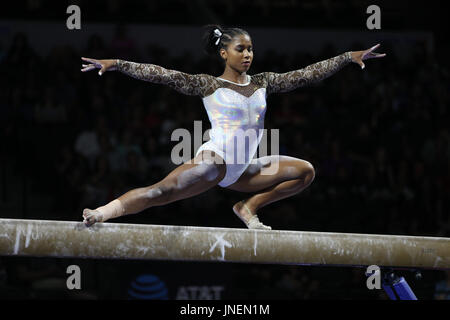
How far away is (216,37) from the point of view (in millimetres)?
4352

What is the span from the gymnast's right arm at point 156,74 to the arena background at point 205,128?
2.77 m

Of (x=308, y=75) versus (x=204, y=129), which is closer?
(x=308, y=75)

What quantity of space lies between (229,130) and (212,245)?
0.77 metres

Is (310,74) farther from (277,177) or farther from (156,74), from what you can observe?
(156,74)

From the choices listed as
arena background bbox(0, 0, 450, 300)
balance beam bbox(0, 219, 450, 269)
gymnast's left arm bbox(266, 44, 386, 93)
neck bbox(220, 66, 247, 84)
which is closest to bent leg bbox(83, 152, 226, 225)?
balance beam bbox(0, 219, 450, 269)

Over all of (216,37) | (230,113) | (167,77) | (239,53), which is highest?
(216,37)

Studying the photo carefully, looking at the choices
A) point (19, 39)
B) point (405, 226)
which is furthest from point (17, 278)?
point (405, 226)

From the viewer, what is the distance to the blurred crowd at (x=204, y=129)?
7207 mm

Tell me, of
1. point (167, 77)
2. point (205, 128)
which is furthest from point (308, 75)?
point (205, 128)

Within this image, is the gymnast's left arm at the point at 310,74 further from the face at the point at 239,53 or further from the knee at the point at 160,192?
the knee at the point at 160,192

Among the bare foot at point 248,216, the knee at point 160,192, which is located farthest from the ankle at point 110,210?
the bare foot at point 248,216

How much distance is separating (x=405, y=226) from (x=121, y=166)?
3430 mm

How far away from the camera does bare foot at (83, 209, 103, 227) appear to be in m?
3.75

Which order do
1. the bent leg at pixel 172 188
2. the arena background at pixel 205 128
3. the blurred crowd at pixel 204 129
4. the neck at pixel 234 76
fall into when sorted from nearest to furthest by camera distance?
the bent leg at pixel 172 188
the neck at pixel 234 76
the arena background at pixel 205 128
the blurred crowd at pixel 204 129
